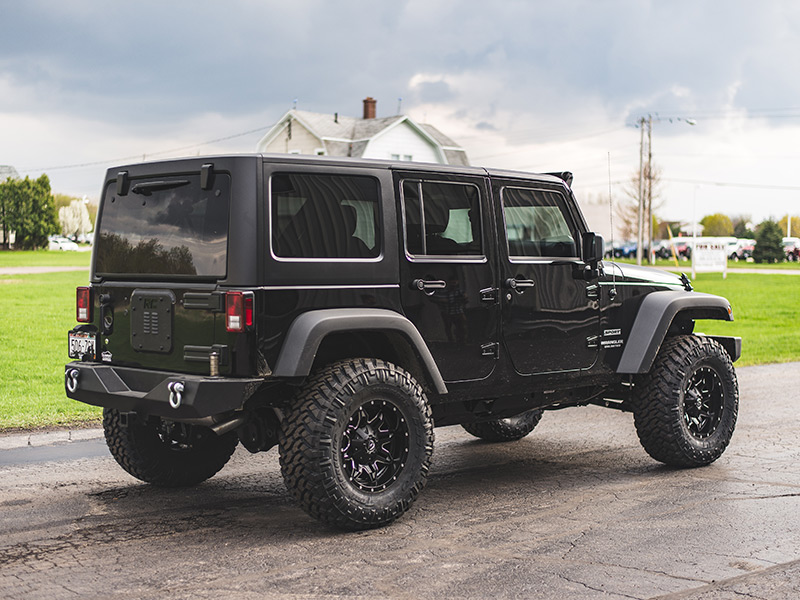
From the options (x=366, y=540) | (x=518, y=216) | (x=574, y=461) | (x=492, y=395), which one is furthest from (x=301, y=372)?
(x=574, y=461)

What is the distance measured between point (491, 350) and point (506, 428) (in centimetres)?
235

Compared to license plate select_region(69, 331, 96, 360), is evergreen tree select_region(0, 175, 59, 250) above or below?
above

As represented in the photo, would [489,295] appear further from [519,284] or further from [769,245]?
[769,245]

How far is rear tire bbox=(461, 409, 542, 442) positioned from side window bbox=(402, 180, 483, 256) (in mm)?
2566

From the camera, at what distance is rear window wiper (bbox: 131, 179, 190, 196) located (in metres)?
5.91

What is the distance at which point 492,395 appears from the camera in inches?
256

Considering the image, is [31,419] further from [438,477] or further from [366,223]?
[366,223]

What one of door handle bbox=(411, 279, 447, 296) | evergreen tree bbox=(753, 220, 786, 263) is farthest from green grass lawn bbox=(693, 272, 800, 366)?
evergreen tree bbox=(753, 220, 786, 263)

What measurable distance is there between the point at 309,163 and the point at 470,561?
7.93 feet

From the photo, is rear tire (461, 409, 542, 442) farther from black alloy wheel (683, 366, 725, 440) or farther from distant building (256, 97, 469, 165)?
distant building (256, 97, 469, 165)

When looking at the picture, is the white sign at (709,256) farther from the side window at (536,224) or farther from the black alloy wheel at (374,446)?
the black alloy wheel at (374,446)

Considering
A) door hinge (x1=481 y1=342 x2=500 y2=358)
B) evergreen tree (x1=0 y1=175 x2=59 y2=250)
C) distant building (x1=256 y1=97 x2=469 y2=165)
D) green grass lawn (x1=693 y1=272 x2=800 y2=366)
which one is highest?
distant building (x1=256 y1=97 x2=469 y2=165)

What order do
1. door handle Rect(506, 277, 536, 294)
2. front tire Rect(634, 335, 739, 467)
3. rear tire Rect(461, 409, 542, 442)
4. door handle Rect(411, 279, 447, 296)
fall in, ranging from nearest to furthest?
door handle Rect(411, 279, 447, 296) → door handle Rect(506, 277, 536, 294) → front tire Rect(634, 335, 739, 467) → rear tire Rect(461, 409, 542, 442)

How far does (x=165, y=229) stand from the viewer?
5949mm
